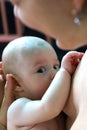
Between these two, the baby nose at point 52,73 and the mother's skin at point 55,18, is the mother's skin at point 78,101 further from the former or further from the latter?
the mother's skin at point 55,18

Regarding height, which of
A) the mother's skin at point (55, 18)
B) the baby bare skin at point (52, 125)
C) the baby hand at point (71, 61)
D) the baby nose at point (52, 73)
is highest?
the mother's skin at point (55, 18)

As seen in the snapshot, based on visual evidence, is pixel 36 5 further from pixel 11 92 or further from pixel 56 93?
pixel 11 92

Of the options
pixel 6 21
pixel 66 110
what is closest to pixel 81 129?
pixel 66 110

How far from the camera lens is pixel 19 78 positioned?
1.16 metres

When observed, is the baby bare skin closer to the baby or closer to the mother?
the baby

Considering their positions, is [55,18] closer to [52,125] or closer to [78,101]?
[78,101]

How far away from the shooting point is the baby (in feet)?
3.42

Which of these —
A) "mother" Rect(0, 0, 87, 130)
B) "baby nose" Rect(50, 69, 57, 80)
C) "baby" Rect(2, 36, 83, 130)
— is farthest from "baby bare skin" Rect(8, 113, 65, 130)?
"mother" Rect(0, 0, 87, 130)

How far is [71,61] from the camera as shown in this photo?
1.07 m

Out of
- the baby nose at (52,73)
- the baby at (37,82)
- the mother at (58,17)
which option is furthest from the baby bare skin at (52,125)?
the mother at (58,17)

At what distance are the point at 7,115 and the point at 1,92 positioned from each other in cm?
12

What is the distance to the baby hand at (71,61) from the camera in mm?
1061

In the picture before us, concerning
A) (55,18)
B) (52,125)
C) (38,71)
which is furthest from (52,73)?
(55,18)

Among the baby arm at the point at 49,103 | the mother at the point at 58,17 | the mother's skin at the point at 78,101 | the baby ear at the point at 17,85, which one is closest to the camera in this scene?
the mother at the point at 58,17
